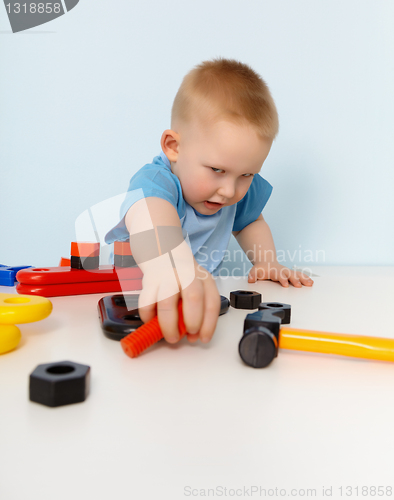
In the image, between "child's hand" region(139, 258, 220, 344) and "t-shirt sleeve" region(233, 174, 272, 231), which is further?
"t-shirt sleeve" region(233, 174, 272, 231)

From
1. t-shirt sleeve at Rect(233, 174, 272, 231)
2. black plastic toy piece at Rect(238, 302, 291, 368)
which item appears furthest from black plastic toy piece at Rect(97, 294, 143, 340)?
t-shirt sleeve at Rect(233, 174, 272, 231)

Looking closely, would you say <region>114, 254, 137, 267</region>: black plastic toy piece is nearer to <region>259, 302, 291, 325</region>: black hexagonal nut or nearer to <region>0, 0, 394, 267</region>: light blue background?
<region>259, 302, 291, 325</region>: black hexagonal nut

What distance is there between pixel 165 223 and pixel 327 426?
0.39 meters

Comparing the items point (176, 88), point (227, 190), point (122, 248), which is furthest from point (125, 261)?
point (176, 88)

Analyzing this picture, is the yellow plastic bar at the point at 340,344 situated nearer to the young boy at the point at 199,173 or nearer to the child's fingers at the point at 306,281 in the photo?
the young boy at the point at 199,173

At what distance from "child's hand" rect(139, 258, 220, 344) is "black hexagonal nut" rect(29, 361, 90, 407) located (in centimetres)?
10

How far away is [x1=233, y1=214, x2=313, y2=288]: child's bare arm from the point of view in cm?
79

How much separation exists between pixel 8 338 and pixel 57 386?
0.12 metres

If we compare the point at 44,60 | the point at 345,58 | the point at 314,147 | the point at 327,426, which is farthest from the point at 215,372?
the point at 44,60

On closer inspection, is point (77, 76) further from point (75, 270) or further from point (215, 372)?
point (215, 372)

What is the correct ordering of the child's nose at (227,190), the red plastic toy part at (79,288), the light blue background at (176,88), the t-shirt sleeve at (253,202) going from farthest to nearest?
the light blue background at (176,88)
the t-shirt sleeve at (253,202)
the child's nose at (227,190)
the red plastic toy part at (79,288)

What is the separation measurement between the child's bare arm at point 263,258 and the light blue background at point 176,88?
255 millimetres

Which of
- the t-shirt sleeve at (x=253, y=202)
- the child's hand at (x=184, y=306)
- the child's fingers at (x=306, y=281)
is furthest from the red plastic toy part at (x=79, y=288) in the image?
the t-shirt sleeve at (x=253, y=202)

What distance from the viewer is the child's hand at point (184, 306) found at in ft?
1.15
